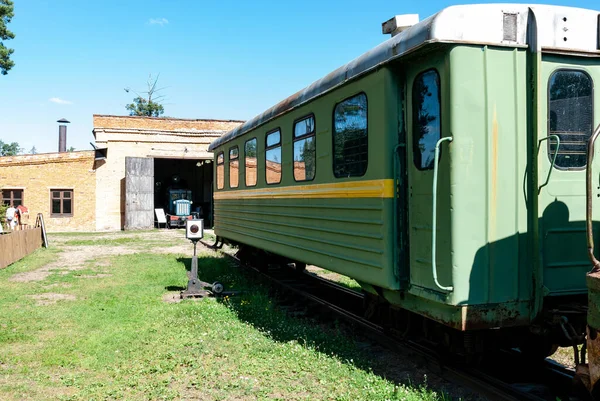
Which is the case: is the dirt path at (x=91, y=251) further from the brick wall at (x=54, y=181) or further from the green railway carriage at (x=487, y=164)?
the green railway carriage at (x=487, y=164)

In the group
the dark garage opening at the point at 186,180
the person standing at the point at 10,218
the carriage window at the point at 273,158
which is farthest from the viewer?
the dark garage opening at the point at 186,180

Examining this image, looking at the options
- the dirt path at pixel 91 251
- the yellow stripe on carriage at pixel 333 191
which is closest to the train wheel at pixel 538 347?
the yellow stripe on carriage at pixel 333 191

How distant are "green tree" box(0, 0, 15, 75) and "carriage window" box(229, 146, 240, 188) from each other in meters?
23.6

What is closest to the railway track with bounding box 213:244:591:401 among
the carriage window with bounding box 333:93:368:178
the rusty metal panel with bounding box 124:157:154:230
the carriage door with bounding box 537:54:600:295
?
the carriage door with bounding box 537:54:600:295

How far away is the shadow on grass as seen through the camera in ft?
17.0

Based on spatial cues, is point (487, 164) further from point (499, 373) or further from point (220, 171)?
point (220, 171)

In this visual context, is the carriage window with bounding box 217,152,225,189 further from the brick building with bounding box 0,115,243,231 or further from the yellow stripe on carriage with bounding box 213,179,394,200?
the brick building with bounding box 0,115,243,231

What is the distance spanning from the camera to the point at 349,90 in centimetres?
593

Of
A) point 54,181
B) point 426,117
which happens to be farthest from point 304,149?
point 54,181

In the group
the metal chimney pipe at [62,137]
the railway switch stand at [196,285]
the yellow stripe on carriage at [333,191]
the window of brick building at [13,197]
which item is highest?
the metal chimney pipe at [62,137]

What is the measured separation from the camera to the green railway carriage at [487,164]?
437 cm

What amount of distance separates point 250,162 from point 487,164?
639 cm

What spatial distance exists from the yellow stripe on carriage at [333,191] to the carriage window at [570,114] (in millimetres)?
1514

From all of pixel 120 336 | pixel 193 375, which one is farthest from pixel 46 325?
pixel 193 375
